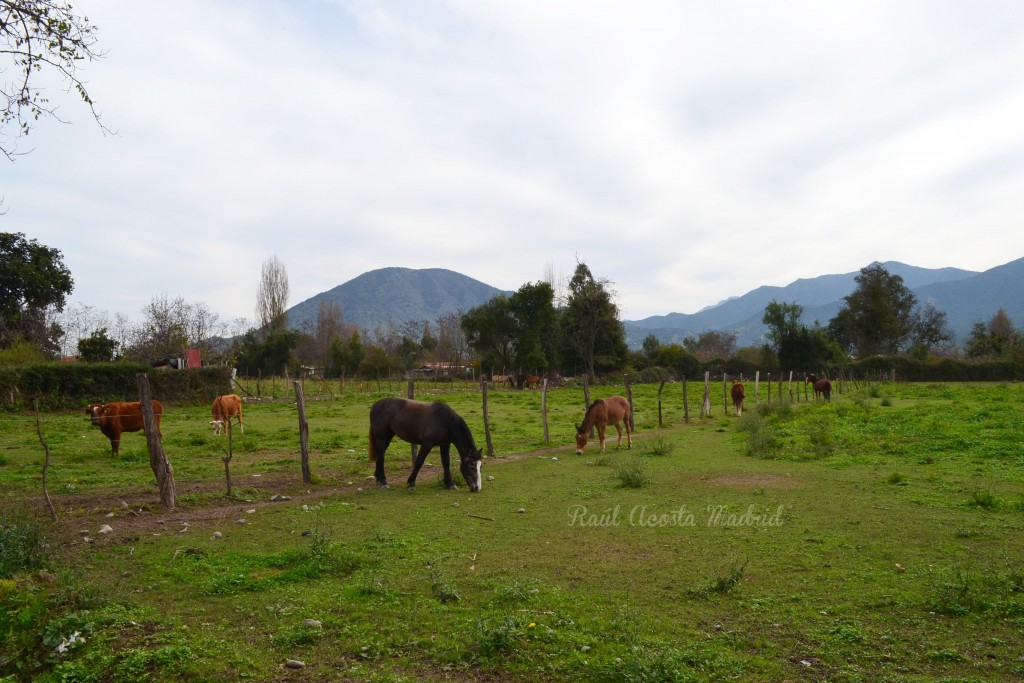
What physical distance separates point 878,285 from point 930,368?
71.9 ft

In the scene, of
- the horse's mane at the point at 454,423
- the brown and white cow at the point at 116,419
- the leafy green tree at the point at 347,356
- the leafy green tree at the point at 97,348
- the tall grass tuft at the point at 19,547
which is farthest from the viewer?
the leafy green tree at the point at 347,356

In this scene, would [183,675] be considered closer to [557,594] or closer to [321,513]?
[557,594]

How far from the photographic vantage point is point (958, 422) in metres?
18.7

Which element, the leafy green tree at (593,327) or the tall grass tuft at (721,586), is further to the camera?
the leafy green tree at (593,327)

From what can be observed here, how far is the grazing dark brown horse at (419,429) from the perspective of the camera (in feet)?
39.3

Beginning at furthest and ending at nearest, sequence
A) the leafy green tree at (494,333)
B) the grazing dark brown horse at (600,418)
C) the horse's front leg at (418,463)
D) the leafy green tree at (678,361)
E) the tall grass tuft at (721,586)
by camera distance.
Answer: the leafy green tree at (678,361) < the leafy green tree at (494,333) < the grazing dark brown horse at (600,418) < the horse's front leg at (418,463) < the tall grass tuft at (721,586)

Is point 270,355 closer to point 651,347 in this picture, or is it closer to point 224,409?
point 224,409

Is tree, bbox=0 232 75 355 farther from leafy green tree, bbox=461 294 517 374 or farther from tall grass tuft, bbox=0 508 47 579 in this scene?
tall grass tuft, bbox=0 508 47 579

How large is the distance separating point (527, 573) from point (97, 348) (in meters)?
38.7

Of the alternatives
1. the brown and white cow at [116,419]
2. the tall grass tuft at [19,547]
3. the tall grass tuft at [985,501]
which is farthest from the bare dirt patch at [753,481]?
the brown and white cow at [116,419]

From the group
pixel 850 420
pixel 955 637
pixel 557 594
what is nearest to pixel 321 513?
pixel 557 594

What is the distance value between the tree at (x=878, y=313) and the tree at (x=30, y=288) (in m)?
77.4

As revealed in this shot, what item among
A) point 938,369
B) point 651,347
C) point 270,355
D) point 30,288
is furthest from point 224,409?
point 651,347

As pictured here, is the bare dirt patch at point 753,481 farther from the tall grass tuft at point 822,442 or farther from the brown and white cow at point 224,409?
the brown and white cow at point 224,409
